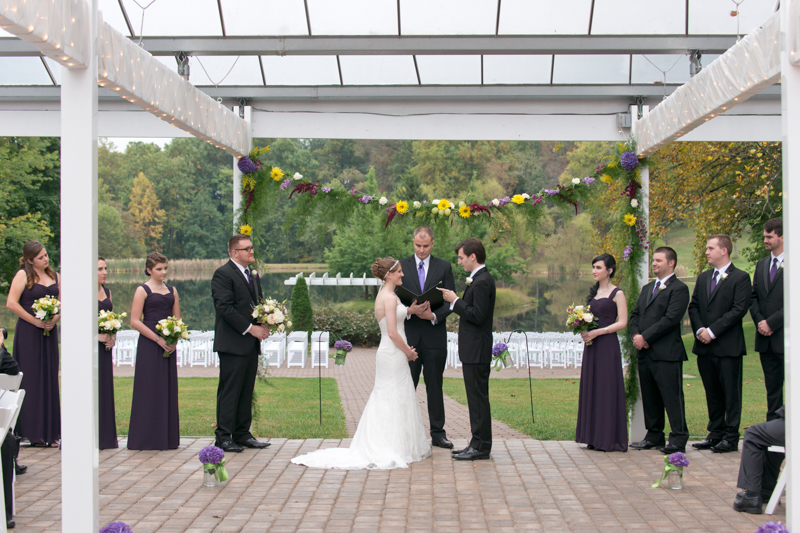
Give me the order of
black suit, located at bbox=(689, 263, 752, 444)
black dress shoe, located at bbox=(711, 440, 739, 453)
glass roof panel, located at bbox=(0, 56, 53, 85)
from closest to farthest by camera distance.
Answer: black suit, located at bbox=(689, 263, 752, 444), black dress shoe, located at bbox=(711, 440, 739, 453), glass roof panel, located at bbox=(0, 56, 53, 85)

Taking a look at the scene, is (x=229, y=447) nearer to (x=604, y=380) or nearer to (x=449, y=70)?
(x=604, y=380)

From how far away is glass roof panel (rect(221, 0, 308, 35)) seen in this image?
21.9 ft

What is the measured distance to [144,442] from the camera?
6656 mm

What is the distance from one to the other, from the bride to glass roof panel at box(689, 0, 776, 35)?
3.69 m

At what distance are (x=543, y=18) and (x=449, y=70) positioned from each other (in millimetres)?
1252

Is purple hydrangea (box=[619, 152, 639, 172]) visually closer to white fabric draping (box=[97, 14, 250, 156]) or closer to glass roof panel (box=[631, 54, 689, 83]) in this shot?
glass roof panel (box=[631, 54, 689, 83])

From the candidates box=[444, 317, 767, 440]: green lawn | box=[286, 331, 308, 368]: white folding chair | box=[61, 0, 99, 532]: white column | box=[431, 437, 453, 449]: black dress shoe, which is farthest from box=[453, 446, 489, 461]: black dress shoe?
box=[286, 331, 308, 368]: white folding chair

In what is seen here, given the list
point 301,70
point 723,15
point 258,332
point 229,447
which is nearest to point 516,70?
point 723,15

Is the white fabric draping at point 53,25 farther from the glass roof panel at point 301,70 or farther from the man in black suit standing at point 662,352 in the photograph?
the man in black suit standing at point 662,352

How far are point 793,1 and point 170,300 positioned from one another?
18.7ft

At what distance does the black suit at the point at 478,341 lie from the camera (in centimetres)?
606

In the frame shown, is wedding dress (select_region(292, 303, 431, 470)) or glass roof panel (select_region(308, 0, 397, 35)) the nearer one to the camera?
wedding dress (select_region(292, 303, 431, 470))

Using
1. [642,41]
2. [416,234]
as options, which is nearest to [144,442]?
[416,234]

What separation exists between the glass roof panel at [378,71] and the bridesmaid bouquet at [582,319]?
301cm
